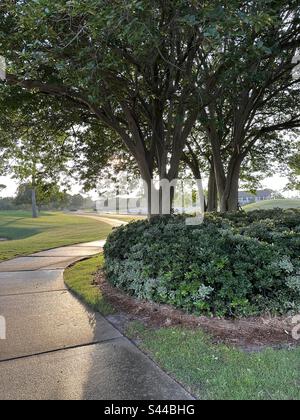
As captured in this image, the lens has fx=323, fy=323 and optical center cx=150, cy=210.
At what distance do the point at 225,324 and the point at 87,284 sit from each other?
2.99 m

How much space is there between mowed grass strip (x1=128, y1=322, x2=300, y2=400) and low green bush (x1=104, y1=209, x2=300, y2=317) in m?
0.55

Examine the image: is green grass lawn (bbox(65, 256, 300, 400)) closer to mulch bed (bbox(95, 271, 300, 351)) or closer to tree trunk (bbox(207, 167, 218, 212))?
mulch bed (bbox(95, 271, 300, 351))

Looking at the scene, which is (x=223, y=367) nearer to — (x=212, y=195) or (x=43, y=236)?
(x=212, y=195)

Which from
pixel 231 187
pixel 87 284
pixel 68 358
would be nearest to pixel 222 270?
pixel 68 358

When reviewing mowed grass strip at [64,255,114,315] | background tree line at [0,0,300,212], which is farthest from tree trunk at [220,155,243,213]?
mowed grass strip at [64,255,114,315]

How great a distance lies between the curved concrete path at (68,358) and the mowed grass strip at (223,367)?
0.45 ft

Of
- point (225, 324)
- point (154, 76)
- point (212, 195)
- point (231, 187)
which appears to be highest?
point (154, 76)

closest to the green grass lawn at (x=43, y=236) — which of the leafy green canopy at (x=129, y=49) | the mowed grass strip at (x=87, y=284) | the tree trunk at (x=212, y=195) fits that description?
the mowed grass strip at (x=87, y=284)

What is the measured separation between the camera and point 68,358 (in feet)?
10.0

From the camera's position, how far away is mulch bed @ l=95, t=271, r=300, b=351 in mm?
3261

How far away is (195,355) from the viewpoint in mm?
2973

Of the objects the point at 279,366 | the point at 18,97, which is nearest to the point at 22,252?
the point at 18,97

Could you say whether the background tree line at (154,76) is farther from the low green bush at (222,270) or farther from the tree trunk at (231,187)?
the low green bush at (222,270)

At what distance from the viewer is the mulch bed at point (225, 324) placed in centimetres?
326
